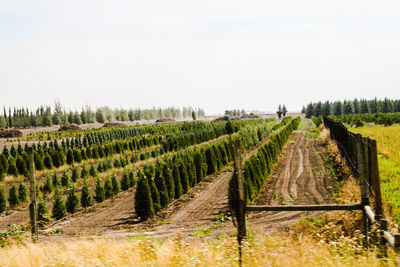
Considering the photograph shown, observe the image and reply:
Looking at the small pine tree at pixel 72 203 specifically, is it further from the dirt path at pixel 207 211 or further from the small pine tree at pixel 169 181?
the small pine tree at pixel 169 181

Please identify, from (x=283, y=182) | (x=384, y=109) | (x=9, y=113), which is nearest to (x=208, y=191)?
(x=283, y=182)

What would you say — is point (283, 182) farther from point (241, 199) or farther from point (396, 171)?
point (241, 199)

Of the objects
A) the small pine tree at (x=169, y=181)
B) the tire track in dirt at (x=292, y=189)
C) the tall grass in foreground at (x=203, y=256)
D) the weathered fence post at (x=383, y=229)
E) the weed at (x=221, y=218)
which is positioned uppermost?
the weathered fence post at (x=383, y=229)

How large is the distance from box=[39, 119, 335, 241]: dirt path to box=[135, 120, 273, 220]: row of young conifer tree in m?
0.39

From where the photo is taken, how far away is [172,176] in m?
15.2

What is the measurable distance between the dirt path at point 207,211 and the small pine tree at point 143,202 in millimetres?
318

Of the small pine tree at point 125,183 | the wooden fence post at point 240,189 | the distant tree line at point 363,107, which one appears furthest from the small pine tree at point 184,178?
the distant tree line at point 363,107

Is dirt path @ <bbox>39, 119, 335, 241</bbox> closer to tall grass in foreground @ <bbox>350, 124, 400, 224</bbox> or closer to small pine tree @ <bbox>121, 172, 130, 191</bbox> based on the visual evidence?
small pine tree @ <bbox>121, 172, 130, 191</bbox>

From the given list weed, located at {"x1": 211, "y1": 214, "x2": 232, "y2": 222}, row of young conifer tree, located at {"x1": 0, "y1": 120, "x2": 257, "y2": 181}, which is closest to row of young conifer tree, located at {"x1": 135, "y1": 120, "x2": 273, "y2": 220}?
weed, located at {"x1": 211, "y1": 214, "x2": 232, "y2": 222}

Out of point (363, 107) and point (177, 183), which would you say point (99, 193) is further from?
point (363, 107)

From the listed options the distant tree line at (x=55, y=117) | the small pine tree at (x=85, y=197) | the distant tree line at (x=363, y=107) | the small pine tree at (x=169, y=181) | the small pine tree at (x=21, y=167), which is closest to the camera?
the small pine tree at (x=85, y=197)

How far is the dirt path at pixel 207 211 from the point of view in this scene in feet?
33.9

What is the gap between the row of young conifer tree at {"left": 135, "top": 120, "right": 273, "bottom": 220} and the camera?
12734mm

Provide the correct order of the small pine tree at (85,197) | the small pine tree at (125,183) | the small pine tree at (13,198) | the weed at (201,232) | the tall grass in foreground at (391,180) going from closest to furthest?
the tall grass in foreground at (391,180), the weed at (201,232), the small pine tree at (85,197), the small pine tree at (13,198), the small pine tree at (125,183)
